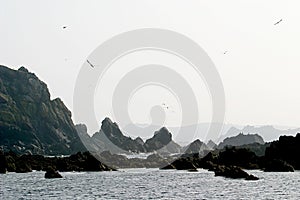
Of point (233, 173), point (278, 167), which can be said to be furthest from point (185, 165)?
point (233, 173)

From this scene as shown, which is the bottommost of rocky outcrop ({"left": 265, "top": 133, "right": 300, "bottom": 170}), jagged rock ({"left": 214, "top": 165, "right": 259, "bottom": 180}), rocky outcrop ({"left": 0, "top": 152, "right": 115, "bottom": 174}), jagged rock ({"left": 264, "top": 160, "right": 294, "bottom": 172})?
jagged rock ({"left": 214, "top": 165, "right": 259, "bottom": 180})

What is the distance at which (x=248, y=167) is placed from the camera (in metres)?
162

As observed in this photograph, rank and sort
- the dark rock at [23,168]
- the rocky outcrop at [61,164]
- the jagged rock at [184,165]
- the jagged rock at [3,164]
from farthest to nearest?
the jagged rock at [184,165], the rocky outcrop at [61,164], the dark rock at [23,168], the jagged rock at [3,164]

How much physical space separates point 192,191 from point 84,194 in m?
17.0

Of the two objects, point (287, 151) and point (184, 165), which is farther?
point (184, 165)

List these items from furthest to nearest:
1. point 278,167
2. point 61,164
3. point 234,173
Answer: point 61,164, point 278,167, point 234,173

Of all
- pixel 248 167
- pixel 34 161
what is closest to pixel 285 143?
pixel 248 167

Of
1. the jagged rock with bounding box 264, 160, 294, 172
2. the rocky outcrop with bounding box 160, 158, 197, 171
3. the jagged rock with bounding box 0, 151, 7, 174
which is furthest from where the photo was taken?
the rocky outcrop with bounding box 160, 158, 197, 171

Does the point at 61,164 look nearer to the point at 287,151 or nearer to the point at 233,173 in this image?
the point at 233,173

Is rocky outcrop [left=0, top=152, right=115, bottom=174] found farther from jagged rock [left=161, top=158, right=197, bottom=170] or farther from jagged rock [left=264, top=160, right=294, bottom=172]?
jagged rock [left=264, top=160, right=294, bottom=172]

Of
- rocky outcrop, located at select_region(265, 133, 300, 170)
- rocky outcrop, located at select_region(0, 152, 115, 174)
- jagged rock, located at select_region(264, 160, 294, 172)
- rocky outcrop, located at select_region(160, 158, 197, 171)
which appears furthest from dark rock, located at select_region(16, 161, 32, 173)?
rocky outcrop, located at select_region(265, 133, 300, 170)

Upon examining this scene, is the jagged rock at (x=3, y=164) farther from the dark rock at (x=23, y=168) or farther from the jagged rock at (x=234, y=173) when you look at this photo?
the jagged rock at (x=234, y=173)

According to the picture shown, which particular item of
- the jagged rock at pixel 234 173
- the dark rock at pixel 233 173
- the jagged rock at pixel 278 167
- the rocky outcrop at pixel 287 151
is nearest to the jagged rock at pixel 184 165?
the rocky outcrop at pixel 287 151

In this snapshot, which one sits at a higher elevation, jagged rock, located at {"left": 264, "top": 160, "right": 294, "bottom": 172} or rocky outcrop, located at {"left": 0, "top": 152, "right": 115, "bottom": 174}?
rocky outcrop, located at {"left": 0, "top": 152, "right": 115, "bottom": 174}
